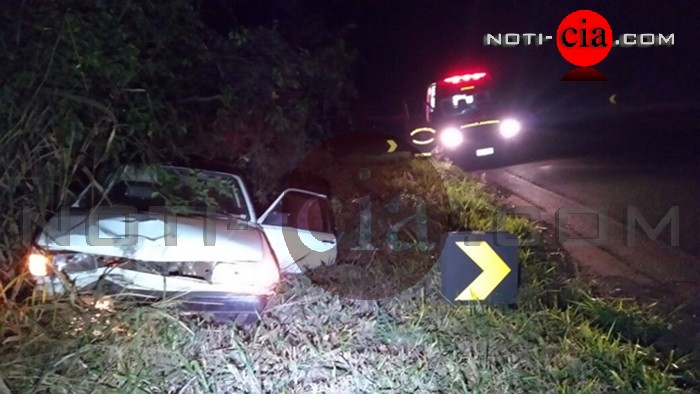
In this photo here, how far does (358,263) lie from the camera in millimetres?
7445

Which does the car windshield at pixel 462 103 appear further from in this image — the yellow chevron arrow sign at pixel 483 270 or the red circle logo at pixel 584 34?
the yellow chevron arrow sign at pixel 483 270

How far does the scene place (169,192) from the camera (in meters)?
6.23

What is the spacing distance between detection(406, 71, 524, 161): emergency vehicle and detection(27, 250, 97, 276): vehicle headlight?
12601 mm

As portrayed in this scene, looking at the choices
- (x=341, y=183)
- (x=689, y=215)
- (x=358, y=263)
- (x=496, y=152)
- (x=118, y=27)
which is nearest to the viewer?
(x=118, y=27)

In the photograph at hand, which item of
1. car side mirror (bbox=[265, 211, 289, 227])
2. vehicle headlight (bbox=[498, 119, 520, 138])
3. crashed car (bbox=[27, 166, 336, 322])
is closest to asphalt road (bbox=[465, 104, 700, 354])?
vehicle headlight (bbox=[498, 119, 520, 138])

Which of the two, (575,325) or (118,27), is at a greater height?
(118,27)

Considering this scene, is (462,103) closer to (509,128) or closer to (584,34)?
(509,128)

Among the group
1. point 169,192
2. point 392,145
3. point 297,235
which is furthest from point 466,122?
point 169,192

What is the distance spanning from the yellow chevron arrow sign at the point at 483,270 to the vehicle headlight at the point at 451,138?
12.1m

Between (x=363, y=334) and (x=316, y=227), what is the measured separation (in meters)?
3.01

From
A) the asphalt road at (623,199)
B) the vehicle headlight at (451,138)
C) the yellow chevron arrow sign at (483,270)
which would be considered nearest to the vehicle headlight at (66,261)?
the yellow chevron arrow sign at (483,270)

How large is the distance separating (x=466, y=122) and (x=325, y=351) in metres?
13.3

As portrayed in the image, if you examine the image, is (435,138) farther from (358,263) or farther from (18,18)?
(18,18)

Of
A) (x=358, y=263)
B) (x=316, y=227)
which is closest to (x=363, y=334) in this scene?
(x=358, y=263)
